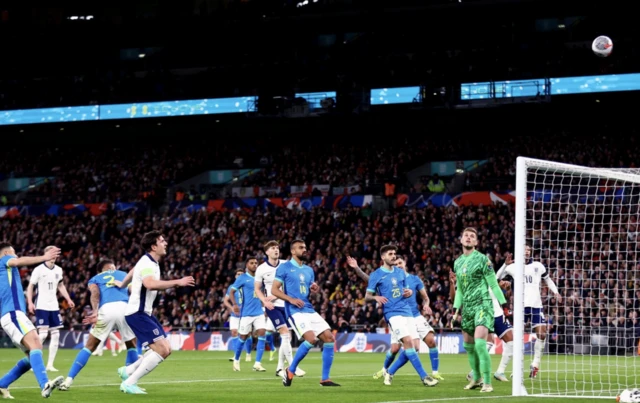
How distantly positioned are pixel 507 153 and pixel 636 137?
565 cm

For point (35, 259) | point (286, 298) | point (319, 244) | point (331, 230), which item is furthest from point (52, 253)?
point (331, 230)

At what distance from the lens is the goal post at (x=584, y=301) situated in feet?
44.1

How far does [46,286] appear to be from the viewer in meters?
22.3

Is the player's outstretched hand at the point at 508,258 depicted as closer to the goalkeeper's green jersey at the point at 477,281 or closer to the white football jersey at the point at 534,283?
the white football jersey at the point at 534,283

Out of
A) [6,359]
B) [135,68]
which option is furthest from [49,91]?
[6,359]

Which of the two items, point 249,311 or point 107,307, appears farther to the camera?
point 249,311

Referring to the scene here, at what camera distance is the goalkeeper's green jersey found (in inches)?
576

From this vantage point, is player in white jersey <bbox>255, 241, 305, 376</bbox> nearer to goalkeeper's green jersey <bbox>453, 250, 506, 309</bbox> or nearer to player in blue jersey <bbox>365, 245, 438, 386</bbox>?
player in blue jersey <bbox>365, 245, 438, 386</bbox>

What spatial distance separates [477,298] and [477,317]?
0.29m

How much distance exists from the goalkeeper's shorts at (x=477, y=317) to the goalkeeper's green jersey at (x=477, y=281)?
5cm

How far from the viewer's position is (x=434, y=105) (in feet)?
139

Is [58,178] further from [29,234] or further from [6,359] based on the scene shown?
[6,359]

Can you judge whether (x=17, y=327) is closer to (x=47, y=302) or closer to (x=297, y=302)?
(x=297, y=302)

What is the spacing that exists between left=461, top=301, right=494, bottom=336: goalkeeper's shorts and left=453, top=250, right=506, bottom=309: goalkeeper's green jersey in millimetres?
48
